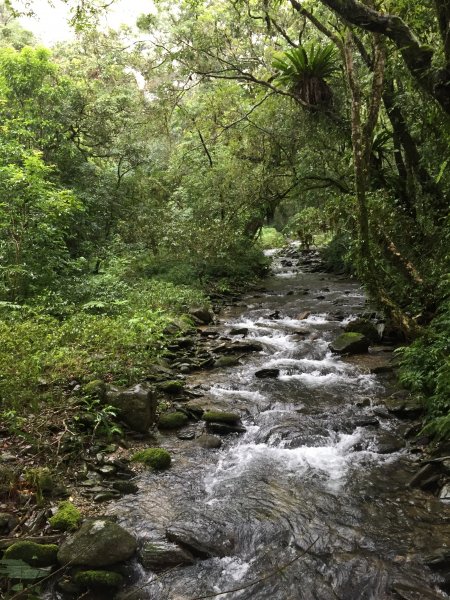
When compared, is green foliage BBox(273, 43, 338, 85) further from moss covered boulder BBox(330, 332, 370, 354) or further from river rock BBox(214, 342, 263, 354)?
river rock BBox(214, 342, 263, 354)

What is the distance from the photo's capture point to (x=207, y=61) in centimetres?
1273

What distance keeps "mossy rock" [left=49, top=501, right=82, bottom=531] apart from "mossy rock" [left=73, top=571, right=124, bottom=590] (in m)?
0.58

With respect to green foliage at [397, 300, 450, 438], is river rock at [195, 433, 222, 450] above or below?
below

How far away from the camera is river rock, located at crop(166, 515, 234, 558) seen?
385cm

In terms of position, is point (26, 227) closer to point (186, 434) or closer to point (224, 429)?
point (186, 434)

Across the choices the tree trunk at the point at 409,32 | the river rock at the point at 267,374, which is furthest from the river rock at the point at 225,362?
the tree trunk at the point at 409,32

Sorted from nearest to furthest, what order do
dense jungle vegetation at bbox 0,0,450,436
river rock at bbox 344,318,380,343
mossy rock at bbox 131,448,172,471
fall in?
mossy rock at bbox 131,448,172,471, dense jungle vegetation at bbox 0,0,450,436, river rock at bbox 344,318,380,343

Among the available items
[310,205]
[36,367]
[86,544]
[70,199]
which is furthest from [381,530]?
[310,205]

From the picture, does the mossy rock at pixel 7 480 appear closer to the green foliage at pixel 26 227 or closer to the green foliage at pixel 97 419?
the green foliage at pixel 97 419

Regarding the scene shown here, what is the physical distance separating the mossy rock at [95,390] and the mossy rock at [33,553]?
2399 millimetres

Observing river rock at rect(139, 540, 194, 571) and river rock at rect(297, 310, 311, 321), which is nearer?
river rock at rect(139, 540, 194, 571)

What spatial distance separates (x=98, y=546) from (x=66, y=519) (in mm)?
549

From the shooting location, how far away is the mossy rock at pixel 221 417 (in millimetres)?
6125

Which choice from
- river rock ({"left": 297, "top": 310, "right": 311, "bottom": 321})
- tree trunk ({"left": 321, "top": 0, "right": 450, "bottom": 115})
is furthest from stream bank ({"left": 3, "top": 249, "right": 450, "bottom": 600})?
tree trunk ({"left": 321, "top": 0, "right": 450, "bottom": 115})
